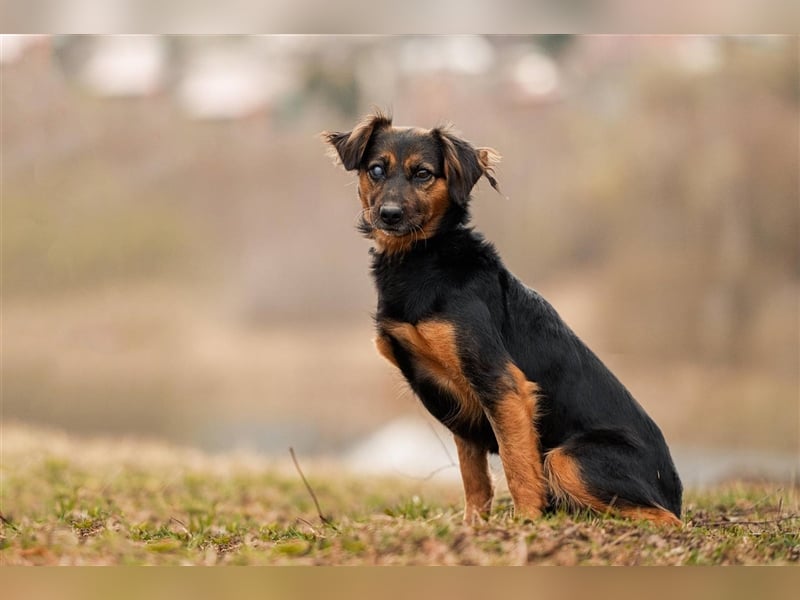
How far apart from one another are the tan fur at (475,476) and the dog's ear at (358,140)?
181 cm

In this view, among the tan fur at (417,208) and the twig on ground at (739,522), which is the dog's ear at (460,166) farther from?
the twig on ground at (739,522)

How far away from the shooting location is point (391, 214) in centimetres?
529

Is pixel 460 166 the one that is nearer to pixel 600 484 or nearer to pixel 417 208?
pixel 417 208

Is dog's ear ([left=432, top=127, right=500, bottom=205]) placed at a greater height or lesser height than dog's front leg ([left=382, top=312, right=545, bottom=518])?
greater

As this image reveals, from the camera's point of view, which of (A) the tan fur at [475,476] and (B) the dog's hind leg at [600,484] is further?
(A) the tan fur at [475,476]

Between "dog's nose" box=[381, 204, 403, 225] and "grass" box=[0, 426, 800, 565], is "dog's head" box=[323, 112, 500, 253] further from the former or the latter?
"grass" box=[0, 426, 800, 565]

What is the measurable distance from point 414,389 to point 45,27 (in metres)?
3.01

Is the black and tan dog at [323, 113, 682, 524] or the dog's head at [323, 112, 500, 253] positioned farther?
the dog's head at [323, 112, 500, 253]

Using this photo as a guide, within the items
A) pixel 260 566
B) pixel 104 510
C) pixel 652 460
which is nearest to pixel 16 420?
pixel 104 510

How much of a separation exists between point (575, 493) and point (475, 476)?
2.70ft

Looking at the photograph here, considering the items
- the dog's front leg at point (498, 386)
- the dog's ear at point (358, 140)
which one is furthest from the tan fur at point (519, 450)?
the dog's ear at point (358, 140)

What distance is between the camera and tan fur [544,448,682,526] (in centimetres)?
512

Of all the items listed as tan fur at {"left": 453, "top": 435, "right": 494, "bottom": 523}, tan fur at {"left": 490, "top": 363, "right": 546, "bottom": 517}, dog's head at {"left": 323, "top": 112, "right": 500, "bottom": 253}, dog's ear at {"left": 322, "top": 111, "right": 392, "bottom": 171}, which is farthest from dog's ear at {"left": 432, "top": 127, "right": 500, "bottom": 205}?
tan fur at {"left": 453, "top": 435, "right": 494, "bottom": 523}

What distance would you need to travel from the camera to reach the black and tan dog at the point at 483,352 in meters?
5.14
